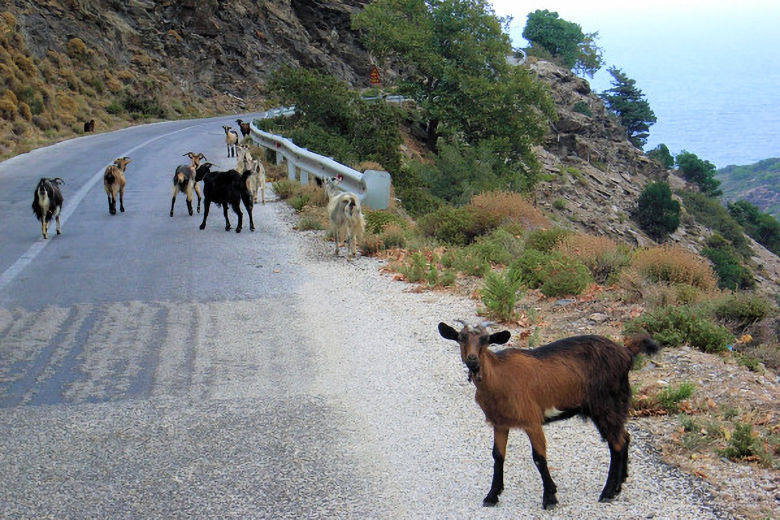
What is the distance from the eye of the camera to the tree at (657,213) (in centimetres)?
5884

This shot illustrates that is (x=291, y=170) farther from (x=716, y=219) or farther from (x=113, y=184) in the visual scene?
(x=716, y=219)

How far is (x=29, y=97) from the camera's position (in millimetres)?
35812

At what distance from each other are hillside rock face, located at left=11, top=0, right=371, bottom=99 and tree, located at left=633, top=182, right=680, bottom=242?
2484 cm

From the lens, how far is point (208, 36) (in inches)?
2335

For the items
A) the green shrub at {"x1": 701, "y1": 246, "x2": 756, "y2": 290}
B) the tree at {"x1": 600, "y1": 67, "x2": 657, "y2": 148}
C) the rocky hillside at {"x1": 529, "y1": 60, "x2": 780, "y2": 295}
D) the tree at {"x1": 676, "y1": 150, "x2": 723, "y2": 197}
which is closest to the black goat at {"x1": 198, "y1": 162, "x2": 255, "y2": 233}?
the rocky hillside at {"x1": 529, "y1": 60, "x2": 780, "y2": 295}

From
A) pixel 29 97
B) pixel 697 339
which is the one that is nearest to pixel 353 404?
pixel 697 339

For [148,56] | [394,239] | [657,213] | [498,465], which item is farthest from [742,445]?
[657,213]

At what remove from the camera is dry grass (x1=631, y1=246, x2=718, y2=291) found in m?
10.2

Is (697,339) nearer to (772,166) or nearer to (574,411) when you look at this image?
(574,411)

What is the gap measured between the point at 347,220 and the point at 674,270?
4604mm

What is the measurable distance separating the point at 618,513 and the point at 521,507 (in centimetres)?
54

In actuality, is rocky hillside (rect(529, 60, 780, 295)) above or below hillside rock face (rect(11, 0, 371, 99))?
below

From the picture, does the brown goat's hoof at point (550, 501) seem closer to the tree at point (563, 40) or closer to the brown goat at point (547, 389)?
the brown goat at point (547, 389)

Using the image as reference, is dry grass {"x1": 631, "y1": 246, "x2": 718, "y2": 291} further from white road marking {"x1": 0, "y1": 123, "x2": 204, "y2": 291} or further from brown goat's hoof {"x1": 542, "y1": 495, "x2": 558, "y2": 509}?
white road marking {"x1": 0, "y1": 123, "x2": 204, "y2": 291}
